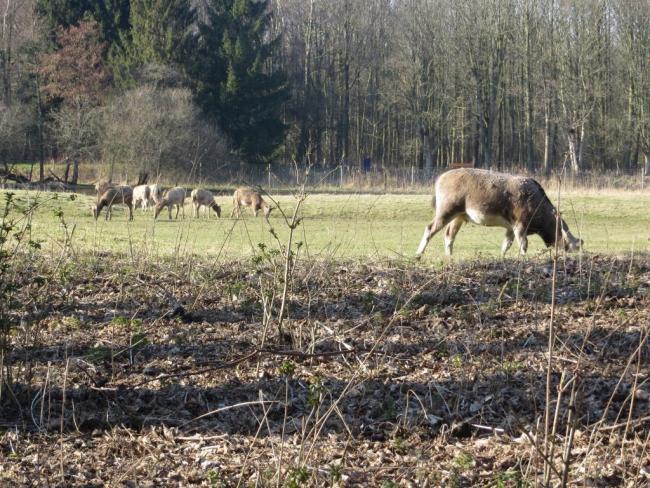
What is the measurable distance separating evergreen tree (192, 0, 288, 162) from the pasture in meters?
51.4

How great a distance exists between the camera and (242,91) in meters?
62.0

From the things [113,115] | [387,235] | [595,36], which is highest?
[595,36]

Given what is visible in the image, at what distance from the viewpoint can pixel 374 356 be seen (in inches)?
292

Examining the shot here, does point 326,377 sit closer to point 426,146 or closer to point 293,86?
point 426,146

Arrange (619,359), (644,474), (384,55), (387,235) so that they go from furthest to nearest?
(384,55) → (387,235) → (619,359) → (644,474)

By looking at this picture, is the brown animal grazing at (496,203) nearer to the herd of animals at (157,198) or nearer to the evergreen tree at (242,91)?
the herd of animals at (157,198)

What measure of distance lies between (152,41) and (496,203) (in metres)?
49.6

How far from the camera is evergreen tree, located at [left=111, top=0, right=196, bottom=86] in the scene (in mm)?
60688

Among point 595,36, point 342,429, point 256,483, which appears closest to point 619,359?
point 342,429

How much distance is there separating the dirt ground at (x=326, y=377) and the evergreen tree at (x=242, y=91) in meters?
52.2

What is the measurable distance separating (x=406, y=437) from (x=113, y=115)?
51614mm

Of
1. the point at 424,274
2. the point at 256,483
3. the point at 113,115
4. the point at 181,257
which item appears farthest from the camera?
the point at 113,115

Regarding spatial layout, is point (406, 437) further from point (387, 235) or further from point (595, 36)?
point (595, 36)

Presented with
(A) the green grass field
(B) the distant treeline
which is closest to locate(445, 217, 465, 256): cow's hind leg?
(A) the green grass field
